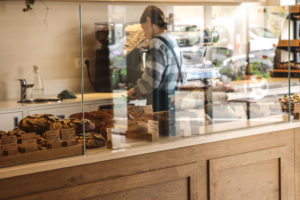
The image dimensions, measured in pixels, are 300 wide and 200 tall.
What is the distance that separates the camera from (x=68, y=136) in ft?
6.40

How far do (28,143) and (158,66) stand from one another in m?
0.76

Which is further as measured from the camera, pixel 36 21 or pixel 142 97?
pixel 36 21

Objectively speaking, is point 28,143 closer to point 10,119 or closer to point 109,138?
point 109,138

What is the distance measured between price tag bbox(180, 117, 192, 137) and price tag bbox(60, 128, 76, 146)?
608 millimetres

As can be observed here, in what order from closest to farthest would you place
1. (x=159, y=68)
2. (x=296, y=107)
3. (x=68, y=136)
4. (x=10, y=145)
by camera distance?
Answer: (x=10, y=145) → (x=68, y=136) → (x=159, y=68) → (x=296, y=107)

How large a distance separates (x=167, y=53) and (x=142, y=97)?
257mm

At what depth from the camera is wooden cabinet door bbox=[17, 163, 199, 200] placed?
1.97 metres

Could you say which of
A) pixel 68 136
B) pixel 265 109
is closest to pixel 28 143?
pixel 68 136

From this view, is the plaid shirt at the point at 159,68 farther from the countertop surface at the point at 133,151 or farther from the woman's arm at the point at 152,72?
the countertop surface at the point at 133,151

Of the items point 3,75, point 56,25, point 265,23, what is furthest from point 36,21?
point 265,23

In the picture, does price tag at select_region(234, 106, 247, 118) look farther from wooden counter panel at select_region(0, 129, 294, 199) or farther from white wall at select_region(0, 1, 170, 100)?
white wall at select_region(0, 1, 170, 100)

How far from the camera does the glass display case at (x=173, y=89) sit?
2.03 metres

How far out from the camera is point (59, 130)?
196cm

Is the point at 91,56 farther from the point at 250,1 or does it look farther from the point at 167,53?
the point at 250,1
